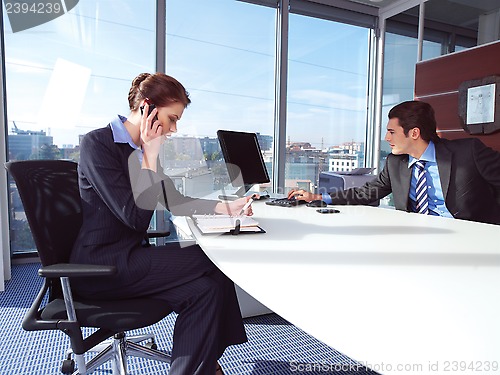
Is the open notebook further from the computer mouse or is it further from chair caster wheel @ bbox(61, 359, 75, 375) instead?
chair caster wheel @ bbox(61, 359, 75, 375)

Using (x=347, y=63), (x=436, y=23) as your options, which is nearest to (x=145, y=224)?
(x=347, y=63)

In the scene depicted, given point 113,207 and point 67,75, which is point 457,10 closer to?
point 67,75

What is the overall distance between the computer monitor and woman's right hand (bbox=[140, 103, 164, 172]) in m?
0.86

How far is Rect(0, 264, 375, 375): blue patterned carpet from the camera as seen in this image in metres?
1.89

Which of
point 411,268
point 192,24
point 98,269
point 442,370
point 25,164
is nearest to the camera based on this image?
point 442,370

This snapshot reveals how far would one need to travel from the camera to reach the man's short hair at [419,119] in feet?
7.47

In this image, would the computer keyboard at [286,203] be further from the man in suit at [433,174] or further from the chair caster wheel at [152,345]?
the chair caster wheel at [152,345]

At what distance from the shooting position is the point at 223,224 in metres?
1.55

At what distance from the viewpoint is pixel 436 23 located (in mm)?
4633

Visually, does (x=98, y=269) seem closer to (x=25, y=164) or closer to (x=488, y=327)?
(x=25, y=164)

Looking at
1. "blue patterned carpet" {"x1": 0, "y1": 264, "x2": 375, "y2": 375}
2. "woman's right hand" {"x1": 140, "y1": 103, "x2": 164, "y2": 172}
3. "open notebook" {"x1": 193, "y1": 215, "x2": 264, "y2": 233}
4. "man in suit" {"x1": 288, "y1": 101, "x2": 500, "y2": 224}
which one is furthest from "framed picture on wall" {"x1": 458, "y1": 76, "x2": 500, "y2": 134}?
"woman's right hand" {"x1": 140, "y1": 103, "x2": 164, "y2": 172}

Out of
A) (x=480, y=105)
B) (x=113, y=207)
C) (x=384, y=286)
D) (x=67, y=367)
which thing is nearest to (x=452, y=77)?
(x=480, y=105)

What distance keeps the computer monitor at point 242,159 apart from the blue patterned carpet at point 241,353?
1012 mm

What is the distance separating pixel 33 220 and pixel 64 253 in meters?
0.20
